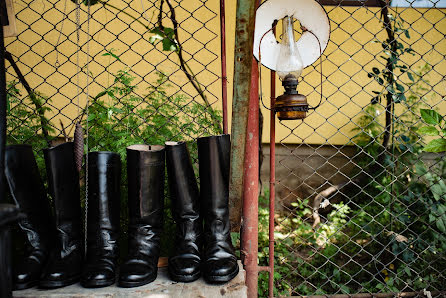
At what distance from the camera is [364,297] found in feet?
5.73

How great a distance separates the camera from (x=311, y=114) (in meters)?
3.20

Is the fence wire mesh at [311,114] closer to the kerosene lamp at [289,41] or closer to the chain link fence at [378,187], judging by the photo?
the chain link fence at [378,187]

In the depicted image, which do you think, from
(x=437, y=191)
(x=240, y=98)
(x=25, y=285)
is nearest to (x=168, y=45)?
(x=240, y=98)

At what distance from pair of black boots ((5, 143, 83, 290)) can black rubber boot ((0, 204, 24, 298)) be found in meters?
0.38

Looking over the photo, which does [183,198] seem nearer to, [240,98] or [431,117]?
[240,98]

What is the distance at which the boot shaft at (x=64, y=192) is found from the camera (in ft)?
4.80

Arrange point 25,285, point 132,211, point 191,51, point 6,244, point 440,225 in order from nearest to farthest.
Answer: point 6,244 → point 25,285 → point 132,211 → point 440,225 → point 191,51

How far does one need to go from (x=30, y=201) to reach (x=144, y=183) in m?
0.54

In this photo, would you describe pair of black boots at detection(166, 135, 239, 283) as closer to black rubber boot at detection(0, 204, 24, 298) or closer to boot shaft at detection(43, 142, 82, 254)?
boot shaft at detection(43, 142, 82, 254)

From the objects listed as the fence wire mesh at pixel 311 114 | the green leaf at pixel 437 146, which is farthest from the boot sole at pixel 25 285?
the green leaf at pixel 437 146

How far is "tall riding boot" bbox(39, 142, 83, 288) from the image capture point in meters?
1.42

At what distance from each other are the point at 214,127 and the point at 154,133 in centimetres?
38

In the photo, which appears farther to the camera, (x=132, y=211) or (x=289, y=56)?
(x=132, y=211)

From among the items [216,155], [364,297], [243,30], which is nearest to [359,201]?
[364,297]
